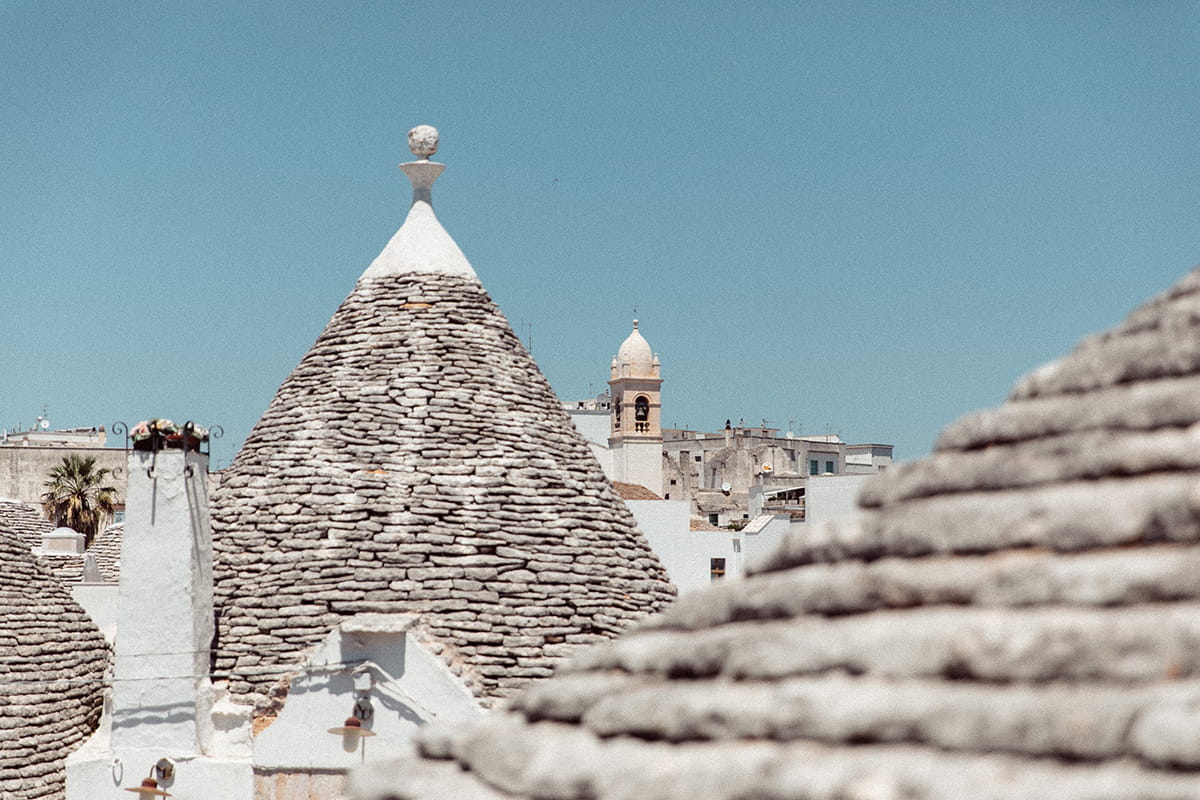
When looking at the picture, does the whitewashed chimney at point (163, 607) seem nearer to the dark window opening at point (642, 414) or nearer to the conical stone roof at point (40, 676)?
the conical stone roof at point (40, 676)

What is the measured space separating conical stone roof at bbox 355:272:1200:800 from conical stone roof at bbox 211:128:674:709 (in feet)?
29.5

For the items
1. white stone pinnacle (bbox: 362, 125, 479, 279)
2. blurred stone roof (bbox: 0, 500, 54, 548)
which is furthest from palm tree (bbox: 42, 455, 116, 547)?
white stone pinnacle (bbox: 362, 125, 479, 279)

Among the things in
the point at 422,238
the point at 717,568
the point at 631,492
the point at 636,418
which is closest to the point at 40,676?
the point at 422,238

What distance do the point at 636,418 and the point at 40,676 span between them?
189ft

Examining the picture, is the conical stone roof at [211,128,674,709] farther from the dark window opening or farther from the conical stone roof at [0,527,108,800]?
the dark window opening

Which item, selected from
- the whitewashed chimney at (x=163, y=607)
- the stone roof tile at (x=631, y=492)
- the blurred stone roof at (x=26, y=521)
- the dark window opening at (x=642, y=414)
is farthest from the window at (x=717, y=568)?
the dark window opening at (x=642, y=414)

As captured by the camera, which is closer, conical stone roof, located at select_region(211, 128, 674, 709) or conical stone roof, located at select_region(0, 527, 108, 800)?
conical stone roof, located at select_region(211, 128, 674, 709)

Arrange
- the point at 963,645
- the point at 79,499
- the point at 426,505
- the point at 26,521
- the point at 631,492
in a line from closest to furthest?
1. the point at 963,645
2. the point at 426,505
3. the point at 26,521
4. the point at 631,492
5. the point at 79,499

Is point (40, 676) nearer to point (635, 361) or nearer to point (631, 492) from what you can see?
point (631, 492)

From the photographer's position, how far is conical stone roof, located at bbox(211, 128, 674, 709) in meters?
13.8

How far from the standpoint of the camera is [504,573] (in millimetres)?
14125

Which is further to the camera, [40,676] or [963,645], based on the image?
[40,676]

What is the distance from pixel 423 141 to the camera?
1688 cm

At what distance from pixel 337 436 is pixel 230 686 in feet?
8.46
